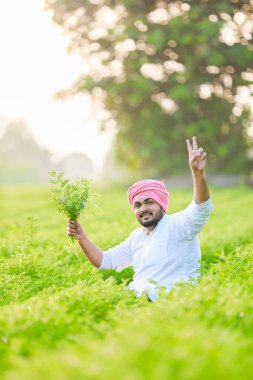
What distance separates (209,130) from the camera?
99.8ft

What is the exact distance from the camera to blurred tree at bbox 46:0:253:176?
25.9m

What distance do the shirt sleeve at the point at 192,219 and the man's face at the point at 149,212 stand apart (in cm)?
25

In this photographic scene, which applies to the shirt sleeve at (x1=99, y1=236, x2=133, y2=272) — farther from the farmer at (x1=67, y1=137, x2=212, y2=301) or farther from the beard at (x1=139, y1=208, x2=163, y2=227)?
the beard at (x1=139, y1=208, x2=163, y2=227)

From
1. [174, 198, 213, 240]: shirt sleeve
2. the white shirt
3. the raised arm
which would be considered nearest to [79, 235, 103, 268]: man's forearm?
the white shirt

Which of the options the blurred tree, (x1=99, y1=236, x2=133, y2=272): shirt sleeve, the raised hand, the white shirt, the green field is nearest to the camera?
the green field

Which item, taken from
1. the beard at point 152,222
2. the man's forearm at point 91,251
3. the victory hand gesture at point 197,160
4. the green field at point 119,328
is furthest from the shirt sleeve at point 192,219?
the man's forearm at point 91,251

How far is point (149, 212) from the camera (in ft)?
19.6

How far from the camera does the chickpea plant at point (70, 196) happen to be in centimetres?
591

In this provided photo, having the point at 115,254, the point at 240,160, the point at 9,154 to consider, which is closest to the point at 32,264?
the point at 115,254

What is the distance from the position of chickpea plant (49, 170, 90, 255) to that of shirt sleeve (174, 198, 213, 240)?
108cm

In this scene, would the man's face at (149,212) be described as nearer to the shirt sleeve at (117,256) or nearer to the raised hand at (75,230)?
the shirt sleeve at (117,256)

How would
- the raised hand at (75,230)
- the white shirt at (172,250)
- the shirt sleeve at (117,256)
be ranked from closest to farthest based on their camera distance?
the white shirt at (172,250)
the raised hand at (75,230)
the shirt sleeve at (117,256)

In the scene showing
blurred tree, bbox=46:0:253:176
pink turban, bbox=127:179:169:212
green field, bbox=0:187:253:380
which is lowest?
green field, bbox=0:187:253:380

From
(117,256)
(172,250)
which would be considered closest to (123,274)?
(117,256)
